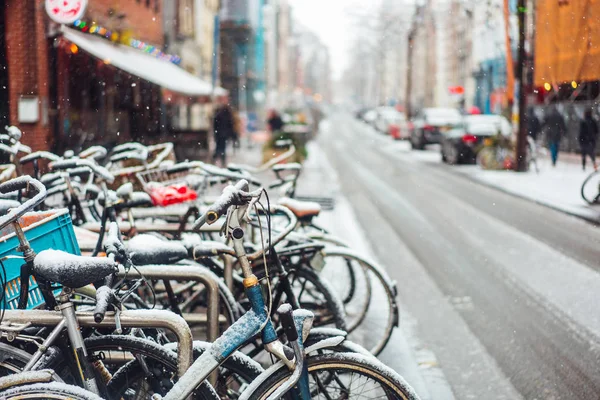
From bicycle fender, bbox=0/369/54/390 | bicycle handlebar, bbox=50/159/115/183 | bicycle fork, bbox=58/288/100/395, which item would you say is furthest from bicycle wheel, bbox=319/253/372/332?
bicycle fender, bbox=0/369/54/390

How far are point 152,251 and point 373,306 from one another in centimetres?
262

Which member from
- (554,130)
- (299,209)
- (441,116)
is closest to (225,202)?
(299,209)

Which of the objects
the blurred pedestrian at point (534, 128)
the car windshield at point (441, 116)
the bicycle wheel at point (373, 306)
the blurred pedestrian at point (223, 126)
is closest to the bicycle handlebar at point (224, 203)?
the bicycle wheel at point (373, 306)

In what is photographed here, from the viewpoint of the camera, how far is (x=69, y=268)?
276cm

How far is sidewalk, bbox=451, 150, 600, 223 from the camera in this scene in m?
14.0

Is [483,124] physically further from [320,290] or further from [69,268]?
[69,268]

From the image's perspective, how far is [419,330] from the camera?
6539mm

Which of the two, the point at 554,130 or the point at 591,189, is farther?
the point at 554,130

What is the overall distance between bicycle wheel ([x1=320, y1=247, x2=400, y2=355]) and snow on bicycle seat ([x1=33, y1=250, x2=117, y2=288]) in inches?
88.1

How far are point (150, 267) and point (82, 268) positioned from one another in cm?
105

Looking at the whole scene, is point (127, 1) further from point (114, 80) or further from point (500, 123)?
point (500, 123)

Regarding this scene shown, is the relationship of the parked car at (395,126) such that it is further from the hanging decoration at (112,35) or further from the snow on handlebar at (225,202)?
the snow on handlebar at (225,202)

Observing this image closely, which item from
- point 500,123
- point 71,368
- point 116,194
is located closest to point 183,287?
point 116,194

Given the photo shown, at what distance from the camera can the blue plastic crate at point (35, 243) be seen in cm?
320
